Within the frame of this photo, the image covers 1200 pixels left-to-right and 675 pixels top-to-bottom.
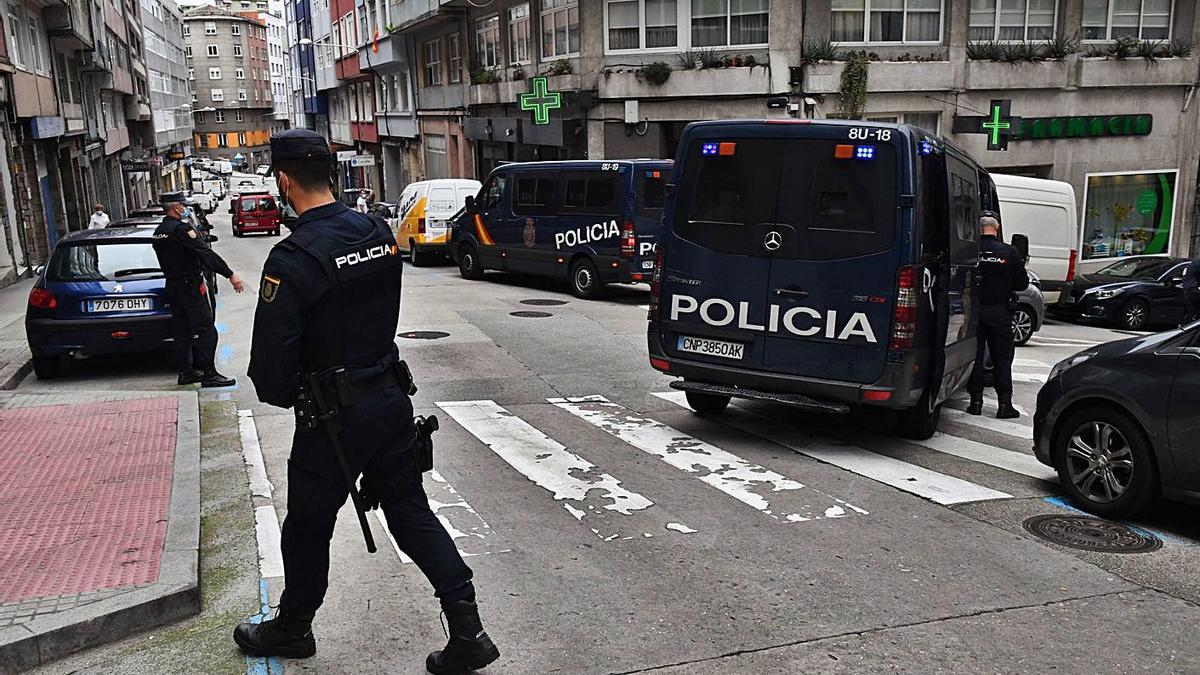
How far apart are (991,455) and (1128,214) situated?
22.8 meters

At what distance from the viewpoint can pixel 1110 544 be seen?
5930 millimetres

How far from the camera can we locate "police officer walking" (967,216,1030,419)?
9383mm

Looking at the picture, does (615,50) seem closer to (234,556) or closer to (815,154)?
(815,154)

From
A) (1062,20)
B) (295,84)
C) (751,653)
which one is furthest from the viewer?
(295,84)

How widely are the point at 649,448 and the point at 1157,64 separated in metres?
24.2

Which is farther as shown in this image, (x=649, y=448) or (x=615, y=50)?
(x=615, y=50)

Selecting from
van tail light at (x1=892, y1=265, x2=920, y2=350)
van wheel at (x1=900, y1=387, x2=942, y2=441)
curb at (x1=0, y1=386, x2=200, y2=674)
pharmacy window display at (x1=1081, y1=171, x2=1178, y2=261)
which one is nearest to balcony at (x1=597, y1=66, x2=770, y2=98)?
pharmacy window display at (x1=1081, y1=171, x2=1178, y2=261)

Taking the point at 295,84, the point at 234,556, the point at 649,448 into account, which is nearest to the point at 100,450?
the point at 234,556

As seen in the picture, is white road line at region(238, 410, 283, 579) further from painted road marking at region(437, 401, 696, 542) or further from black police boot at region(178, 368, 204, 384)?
black police boot at region(178, 368, 204, 384)

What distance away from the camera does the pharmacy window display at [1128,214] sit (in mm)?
27281

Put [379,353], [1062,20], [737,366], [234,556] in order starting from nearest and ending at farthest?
[379,353]
[234,556]
[737,366]
[1062,20]

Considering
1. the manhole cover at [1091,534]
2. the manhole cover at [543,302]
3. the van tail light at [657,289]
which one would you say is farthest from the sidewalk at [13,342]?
the manhole cover at [1091,534]

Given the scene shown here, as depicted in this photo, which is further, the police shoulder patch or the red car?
the red car

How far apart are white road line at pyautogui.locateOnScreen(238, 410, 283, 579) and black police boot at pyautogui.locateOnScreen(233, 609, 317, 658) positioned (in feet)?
2.27
